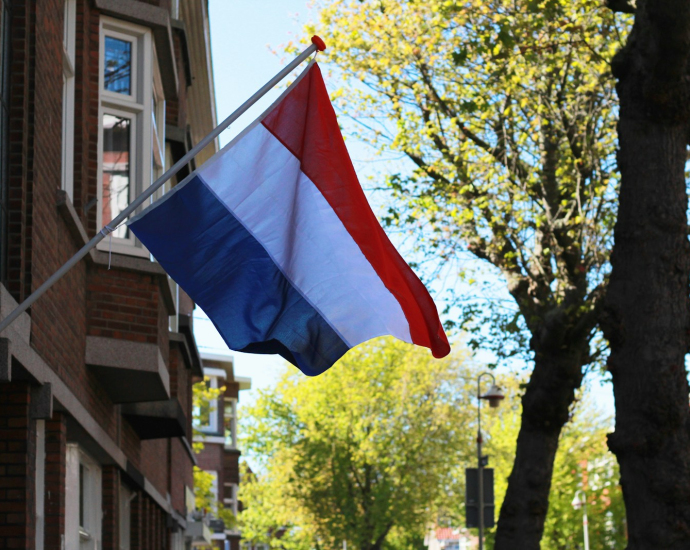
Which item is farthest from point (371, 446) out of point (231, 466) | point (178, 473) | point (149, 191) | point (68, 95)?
point (149, 191)

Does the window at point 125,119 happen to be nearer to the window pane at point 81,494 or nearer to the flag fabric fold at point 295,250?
the window pane at point 81,494

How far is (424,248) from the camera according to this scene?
61.6 ft

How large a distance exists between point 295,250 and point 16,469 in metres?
2.38

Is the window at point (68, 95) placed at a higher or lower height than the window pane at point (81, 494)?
higher

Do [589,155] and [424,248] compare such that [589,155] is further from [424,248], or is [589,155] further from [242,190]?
[242,190]

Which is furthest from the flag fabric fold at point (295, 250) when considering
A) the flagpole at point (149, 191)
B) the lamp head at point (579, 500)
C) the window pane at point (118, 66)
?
the lamp head at point (579, 500)

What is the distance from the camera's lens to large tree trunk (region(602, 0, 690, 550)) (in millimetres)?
8406

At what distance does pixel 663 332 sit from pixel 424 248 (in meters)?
10.2

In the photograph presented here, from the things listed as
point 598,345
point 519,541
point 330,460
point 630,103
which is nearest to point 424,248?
point 598,345

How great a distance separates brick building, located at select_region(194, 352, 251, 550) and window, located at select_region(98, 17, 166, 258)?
121ft

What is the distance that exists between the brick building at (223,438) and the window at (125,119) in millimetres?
36807

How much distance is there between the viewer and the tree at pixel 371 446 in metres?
45.9

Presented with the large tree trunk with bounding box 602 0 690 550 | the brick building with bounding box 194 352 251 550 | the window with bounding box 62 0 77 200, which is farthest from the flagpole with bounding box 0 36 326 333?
the brick building with bounding box 194 352 251 550

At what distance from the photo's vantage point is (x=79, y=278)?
9.31 metres
